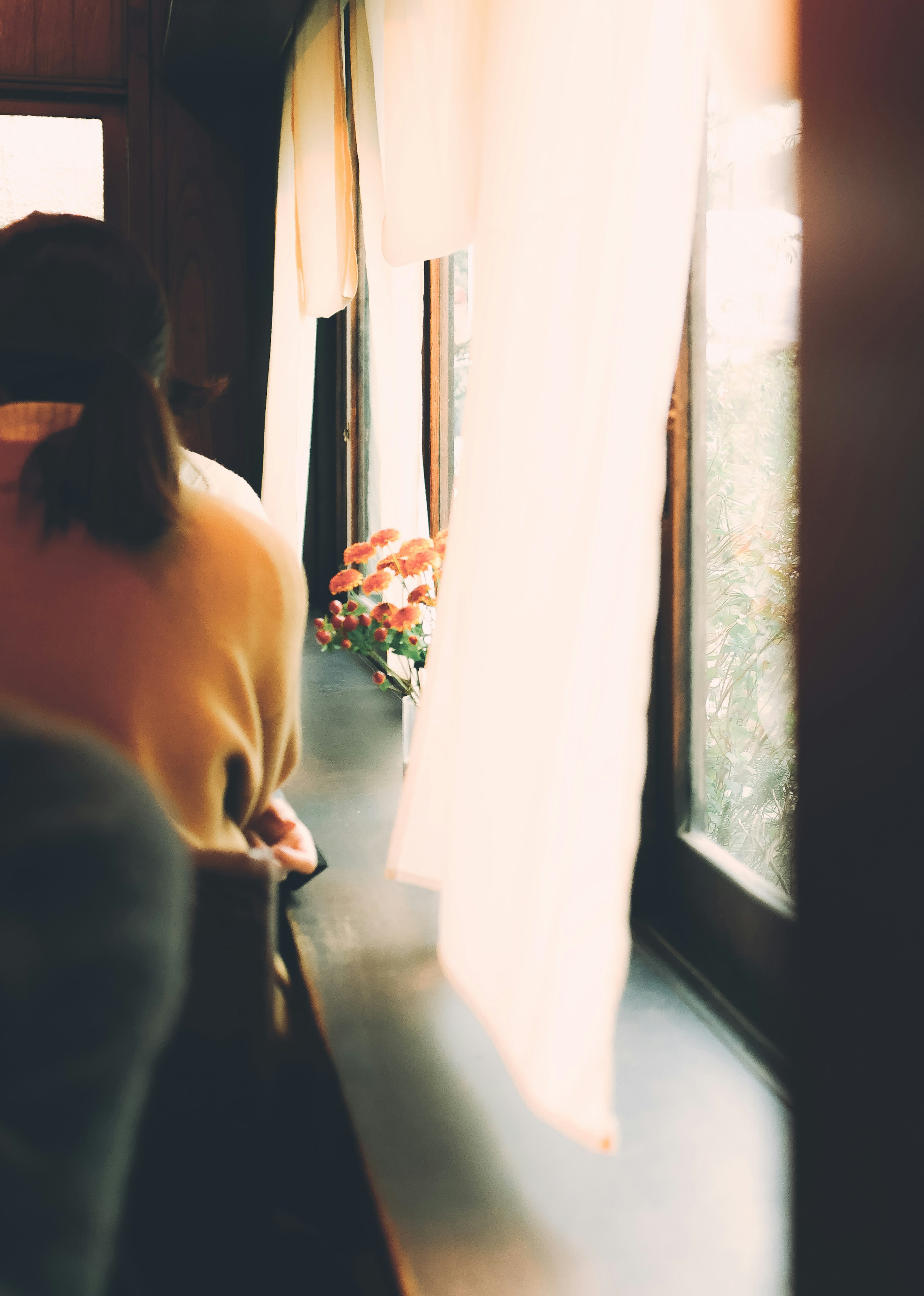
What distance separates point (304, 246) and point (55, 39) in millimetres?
1499

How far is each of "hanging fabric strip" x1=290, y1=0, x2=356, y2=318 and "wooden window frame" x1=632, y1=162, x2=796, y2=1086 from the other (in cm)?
151

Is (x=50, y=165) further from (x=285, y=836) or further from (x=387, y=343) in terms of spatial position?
(x=285, y=836)

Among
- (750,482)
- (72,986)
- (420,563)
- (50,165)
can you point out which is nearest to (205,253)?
(50,165)

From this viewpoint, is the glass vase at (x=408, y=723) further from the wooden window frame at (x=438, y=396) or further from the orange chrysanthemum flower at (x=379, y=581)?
the wooden window frame at (x=438, y=396)

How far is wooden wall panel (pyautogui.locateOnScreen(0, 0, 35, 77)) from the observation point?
3516mm

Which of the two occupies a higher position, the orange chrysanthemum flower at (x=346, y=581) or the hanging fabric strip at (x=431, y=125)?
the hanging fabric strip at (x=431, y=125)

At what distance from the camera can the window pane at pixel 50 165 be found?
3.63 m

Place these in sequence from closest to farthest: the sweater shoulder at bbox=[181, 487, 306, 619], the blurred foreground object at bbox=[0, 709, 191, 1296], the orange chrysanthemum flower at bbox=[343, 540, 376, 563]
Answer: the blurred foreground object at bbox=[0, 709, 191, 1296]
the sweater shoulder at bbox=[181, 487, 306, 619]
the orange chrysanthemum flower at bbox=[343, 540, 376, 563]

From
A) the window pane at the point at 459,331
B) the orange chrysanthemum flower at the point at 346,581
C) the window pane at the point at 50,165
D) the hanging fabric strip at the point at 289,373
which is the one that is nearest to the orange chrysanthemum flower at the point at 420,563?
the orange chrysanthemum flower at the point at 346,581

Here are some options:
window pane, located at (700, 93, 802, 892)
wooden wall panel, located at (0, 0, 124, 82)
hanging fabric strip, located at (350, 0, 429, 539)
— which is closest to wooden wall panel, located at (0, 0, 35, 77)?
wooden wall panel, located at (0, 0, 124, 82)

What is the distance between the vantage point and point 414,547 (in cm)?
161

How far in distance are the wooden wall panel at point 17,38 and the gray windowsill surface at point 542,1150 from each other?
11.2ft

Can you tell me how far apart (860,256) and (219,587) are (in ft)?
1.93

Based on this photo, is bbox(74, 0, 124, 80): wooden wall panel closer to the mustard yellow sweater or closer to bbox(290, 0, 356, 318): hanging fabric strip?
bbox(290, 0, 356, 318): hanging fabric strip
